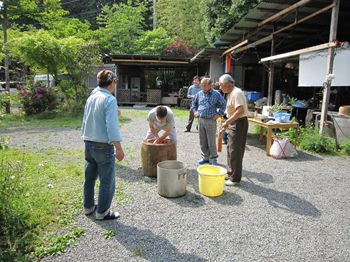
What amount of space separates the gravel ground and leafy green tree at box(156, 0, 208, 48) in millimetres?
20710

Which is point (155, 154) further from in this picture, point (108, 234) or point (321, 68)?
point (321, 68)

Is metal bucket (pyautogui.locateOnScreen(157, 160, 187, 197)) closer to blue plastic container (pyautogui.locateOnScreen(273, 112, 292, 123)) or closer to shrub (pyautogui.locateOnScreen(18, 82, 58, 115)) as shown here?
blue plastic container (pyautogui.locateOnScreen(273, 112, 292, 123))

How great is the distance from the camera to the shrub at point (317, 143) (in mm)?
6645

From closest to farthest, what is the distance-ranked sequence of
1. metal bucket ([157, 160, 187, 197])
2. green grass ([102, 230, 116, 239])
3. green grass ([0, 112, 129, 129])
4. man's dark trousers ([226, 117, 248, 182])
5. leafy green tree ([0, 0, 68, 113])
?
green grass ([102, 230, 116, 239]), metal bucket ([157, 160, 187, 197]), man's dark trousers ([226, 117, 248, 182]), green grass ([0, 112, 129, 129]), leafy green tree ([0, 0, 68, 113])

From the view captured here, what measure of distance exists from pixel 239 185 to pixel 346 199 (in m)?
1.53

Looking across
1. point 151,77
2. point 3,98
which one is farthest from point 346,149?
point 151,77

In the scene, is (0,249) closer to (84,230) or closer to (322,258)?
(84,230)

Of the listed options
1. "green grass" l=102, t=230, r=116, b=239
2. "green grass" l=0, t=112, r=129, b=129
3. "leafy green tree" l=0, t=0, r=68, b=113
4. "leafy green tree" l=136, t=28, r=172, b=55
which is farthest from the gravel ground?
"leafy green tree" l=136, t=28, r=172, b=55

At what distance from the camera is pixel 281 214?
3.56m

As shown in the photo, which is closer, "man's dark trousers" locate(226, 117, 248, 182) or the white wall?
"man's dark trousers" locate(226, 117, 248, 182)

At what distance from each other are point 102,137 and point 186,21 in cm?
2456

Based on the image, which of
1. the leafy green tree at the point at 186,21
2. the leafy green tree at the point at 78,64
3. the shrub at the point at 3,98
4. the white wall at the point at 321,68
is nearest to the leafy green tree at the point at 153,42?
the leafy green tree at the point at 186,21

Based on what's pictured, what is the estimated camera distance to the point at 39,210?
3.36 meters

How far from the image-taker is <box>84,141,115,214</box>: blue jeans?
10.2 feet
